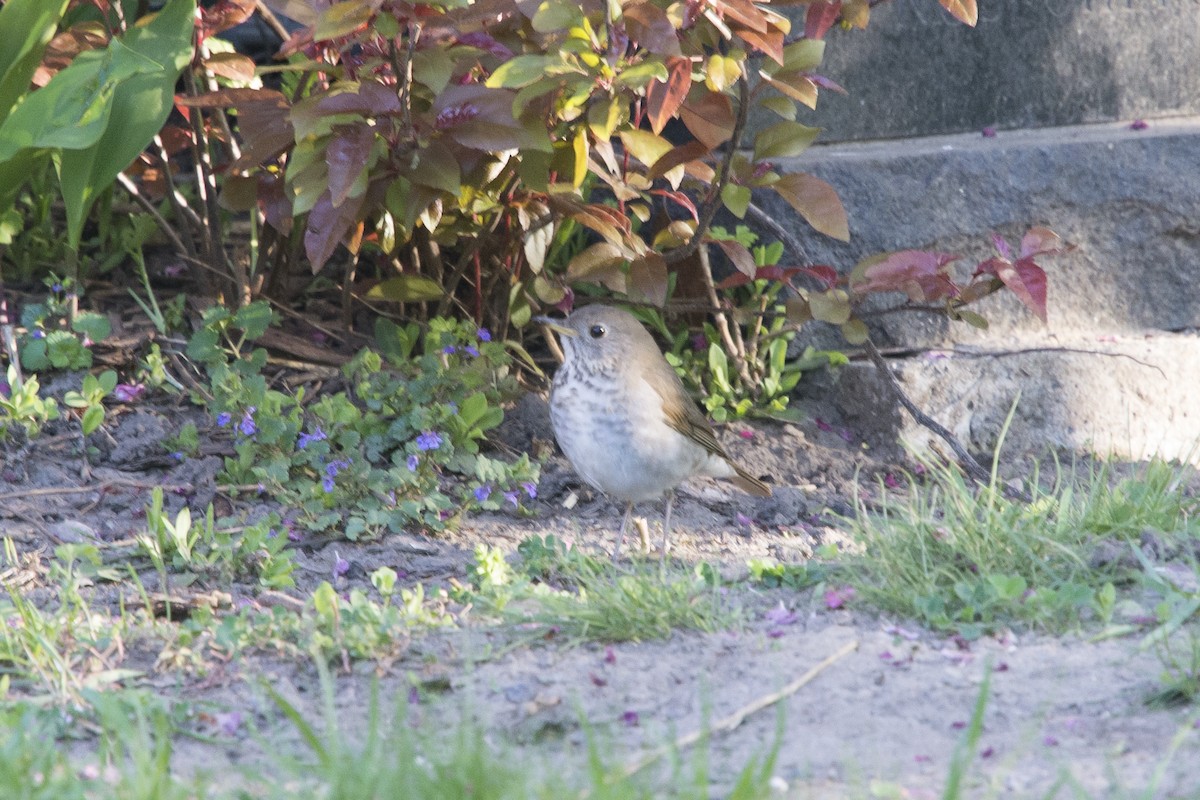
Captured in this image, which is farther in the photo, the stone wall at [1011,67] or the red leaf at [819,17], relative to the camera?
the stone wall at [1011,67]

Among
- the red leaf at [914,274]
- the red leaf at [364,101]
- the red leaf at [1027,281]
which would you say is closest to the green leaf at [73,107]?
the red leaf at [364,101]

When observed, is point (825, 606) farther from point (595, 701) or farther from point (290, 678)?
point (290, 678)

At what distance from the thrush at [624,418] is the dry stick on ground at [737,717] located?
111 centimetres

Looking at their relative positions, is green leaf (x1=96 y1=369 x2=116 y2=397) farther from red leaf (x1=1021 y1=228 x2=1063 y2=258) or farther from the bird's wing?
red leaf (x1=1021 y1=228 x2=1063 y2=258)

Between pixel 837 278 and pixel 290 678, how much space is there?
2.31m

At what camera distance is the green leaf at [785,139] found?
395cm

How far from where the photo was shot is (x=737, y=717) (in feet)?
8.41

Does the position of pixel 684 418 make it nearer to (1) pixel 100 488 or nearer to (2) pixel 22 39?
(1) pixel 100 488

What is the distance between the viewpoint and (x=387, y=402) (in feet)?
14.7

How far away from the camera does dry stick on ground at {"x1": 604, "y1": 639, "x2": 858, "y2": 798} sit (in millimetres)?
2275

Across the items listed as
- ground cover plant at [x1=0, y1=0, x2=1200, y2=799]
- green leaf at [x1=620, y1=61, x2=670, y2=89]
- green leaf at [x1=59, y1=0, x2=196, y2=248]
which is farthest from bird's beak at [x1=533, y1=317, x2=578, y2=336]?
green leaf at [x1=59, y1=0, x2=196, y2=248]

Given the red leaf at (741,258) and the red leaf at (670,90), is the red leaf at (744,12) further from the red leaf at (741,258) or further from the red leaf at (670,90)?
the red leaf at (741,258)

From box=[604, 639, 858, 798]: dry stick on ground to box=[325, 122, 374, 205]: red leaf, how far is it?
1747 mm

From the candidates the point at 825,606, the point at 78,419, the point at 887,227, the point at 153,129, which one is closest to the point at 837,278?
the point at 887,227
